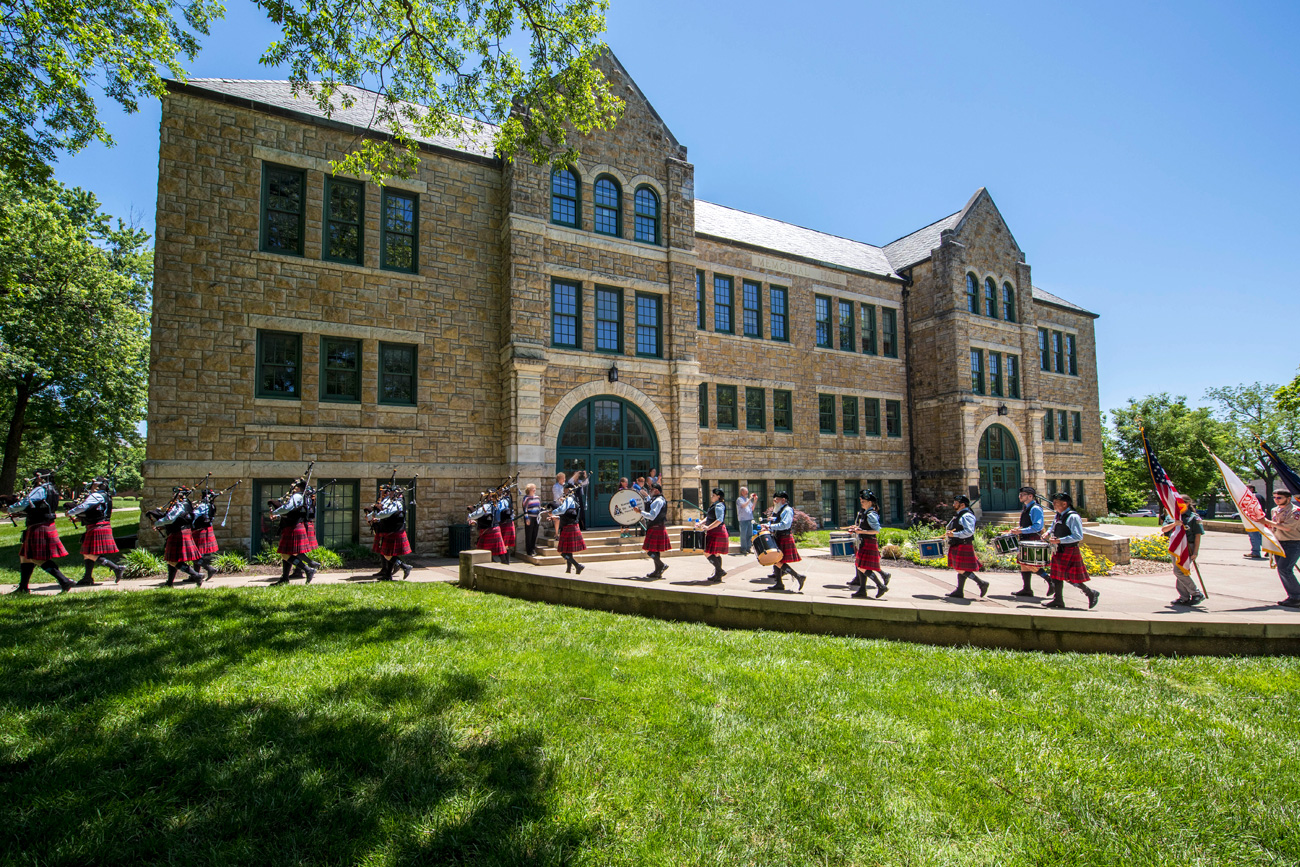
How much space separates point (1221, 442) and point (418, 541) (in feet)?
167

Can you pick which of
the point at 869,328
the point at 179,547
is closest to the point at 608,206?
the point at 179,547

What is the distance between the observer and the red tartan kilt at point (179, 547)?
408 inches

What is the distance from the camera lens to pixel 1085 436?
1174 inches

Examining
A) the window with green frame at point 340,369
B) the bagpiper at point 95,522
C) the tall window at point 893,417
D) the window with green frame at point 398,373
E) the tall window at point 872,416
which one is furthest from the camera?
the tall window at point 893,417

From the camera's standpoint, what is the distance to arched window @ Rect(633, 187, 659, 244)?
17391 millimetres

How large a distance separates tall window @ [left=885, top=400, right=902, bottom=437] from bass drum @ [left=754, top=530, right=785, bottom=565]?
17.6 metres

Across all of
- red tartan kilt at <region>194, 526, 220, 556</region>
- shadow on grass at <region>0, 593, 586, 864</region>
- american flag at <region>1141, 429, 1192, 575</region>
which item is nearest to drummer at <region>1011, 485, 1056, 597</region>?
american flag at <region>1141, 429, 1192, 575</region>

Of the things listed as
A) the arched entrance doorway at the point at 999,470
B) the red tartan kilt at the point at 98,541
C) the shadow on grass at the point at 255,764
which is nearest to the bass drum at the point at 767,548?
the shadow on grass at the point at 255,764

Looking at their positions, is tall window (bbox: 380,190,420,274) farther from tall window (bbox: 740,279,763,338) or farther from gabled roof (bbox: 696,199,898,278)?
tall window (bbox: 740,279,763,338)

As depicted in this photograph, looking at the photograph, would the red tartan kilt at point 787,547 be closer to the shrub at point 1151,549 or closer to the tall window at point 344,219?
the shrub at point 1151,549

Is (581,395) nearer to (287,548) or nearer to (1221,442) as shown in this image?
(287,548)

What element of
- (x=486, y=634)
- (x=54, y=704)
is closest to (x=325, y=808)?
(x=54, y=704)

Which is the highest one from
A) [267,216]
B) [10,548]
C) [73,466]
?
[267,216]

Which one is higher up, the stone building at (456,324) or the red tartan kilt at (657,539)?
the stone building at (456,324)
